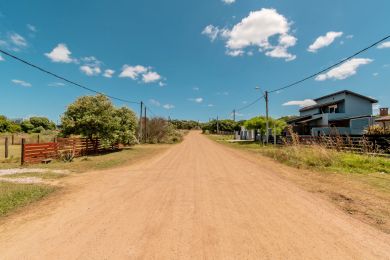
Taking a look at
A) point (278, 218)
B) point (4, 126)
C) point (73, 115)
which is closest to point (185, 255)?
point (278, 218)

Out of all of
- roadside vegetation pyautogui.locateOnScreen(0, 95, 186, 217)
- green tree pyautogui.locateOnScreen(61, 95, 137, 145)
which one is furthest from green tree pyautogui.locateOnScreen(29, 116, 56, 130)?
green tree pyautogui.locateOnScreen(61, 95, 137, 145)

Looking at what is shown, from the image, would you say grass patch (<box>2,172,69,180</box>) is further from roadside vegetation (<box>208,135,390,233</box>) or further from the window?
the window

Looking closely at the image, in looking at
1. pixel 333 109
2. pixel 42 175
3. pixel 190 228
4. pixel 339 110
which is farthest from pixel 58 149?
pixel 333 109

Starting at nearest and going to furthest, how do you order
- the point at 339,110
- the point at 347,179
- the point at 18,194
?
the point at 18,194 → the point at 347,179 → the point at 339,110

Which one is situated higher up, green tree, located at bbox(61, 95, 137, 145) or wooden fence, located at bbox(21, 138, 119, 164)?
green tree, located at bbox(61, 95, 137, 145)

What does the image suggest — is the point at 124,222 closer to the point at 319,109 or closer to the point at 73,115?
the point at 73,115

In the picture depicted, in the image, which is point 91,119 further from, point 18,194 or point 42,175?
point 18,194

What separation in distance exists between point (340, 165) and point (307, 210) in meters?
8.49

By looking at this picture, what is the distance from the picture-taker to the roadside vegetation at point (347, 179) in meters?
5.96

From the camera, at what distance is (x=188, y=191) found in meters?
7.89

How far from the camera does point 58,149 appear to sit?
1767cm

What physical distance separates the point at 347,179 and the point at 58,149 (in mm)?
17594

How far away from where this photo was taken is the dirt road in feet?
12.7

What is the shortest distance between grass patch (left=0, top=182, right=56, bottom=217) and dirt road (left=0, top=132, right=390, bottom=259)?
71 cm
